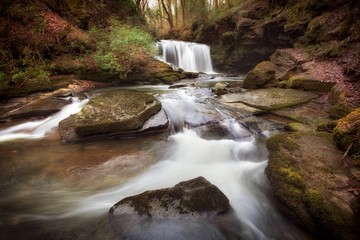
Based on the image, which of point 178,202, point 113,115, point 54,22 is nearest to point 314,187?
point 178,202

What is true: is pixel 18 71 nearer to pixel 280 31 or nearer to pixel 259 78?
pixel 259 78

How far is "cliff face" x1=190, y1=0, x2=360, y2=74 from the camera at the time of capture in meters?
8.70

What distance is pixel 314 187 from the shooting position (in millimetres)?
3014

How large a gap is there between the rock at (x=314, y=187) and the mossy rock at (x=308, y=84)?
4180 mm

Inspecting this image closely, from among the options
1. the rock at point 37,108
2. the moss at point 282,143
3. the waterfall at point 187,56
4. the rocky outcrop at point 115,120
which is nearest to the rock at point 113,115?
the rocky outcrop at point 115,120

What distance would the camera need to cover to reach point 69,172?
4.25 meters

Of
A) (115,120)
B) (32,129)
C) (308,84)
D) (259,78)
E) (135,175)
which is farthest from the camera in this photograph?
(259,78)

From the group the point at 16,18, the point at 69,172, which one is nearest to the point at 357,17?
the point at 69,172

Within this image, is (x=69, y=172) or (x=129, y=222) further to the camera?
(x=69, y=172)

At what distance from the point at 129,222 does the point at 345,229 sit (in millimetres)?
2642

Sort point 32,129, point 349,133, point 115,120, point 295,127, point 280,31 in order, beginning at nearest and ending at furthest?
1. point 349,133
2. point 295,127
3. point 115,120
4. point 32,129
5. point 280,31

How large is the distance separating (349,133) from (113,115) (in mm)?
4949

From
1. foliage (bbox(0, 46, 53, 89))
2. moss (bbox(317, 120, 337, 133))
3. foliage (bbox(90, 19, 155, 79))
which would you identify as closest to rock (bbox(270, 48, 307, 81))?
moss (bbox(317, 120, 337, 133))

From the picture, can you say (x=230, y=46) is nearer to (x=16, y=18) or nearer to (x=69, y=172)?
(x=16, y=18)
